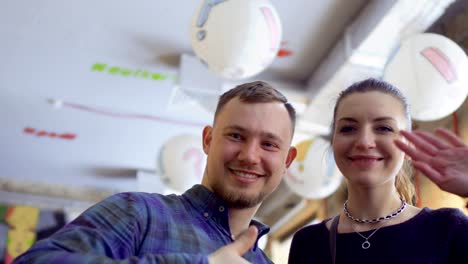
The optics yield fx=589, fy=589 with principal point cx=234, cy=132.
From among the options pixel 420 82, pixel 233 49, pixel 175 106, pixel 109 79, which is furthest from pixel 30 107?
pixel 420 82

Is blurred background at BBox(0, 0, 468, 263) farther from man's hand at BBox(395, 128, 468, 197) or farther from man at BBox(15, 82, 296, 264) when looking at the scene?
man at BBox(15, 82, 296, 264)

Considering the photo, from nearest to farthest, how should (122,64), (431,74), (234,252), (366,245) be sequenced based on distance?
1. (234,252)
2. (366,245)
3. (431,74)
4. (122,64)

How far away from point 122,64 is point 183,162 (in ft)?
2.79

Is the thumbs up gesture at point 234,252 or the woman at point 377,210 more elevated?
the woman at point 377,210

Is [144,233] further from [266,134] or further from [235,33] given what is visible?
[235,33]

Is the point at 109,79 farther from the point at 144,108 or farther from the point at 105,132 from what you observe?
the point at 105,132

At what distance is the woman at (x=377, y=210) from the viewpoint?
1.19 meters

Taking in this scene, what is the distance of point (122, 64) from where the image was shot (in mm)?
3924

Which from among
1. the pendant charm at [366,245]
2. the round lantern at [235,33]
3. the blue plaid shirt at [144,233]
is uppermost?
the round lantern at [235,33]

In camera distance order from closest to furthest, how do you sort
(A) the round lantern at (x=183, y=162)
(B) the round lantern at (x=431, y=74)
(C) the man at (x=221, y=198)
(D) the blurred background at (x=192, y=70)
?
(C) the man at (x=221, y=198), (B) the round lantern at (x=431, y=74), (D) the blurred background at (x=192, y=70), (A) the round lantern at (x=183, y=162)

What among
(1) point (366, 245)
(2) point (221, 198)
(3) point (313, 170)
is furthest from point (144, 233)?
(3) point (313, 170)

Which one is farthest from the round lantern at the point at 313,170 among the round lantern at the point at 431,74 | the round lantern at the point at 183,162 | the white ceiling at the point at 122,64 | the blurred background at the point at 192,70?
the round lantern at the point at 431,74

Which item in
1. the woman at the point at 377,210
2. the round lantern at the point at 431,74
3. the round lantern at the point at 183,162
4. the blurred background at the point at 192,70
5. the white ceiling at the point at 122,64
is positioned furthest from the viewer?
the round lantern at the point at 183,162

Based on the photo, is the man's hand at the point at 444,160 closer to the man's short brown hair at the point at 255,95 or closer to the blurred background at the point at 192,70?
the man's short brown hair at the point at 255,95
